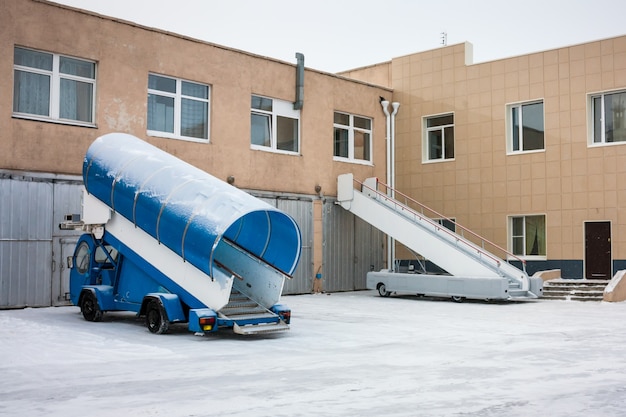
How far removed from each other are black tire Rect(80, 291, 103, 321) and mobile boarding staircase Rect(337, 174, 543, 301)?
10.3m

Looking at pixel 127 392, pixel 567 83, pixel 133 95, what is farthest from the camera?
pixel 567 83

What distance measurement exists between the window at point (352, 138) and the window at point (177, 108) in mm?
5829

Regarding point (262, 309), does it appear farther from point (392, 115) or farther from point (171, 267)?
point (392, 115)

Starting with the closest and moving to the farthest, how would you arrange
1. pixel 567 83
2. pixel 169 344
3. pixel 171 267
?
1. pixel 169 344
2. pixel 171 267
3. pixel 567 83

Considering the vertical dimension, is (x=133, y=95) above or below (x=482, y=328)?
above

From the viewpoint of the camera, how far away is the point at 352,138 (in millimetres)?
26031

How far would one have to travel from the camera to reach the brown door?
22.2 meters

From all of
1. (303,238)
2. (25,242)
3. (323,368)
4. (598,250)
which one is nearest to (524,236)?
(598,250)

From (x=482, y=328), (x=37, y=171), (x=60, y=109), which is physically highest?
(x=60, y=109)

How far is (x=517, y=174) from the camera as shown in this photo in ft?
80.1

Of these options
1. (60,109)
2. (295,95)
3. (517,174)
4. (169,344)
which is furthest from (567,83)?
(169,344)

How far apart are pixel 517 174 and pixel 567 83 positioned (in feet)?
11.3

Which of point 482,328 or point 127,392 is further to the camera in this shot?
point 482,328

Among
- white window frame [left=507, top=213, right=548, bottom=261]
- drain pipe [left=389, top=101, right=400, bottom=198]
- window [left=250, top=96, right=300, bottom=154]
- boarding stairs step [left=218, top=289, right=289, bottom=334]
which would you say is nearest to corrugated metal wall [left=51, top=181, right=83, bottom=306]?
boarding stairs step [left=218, top=289, right=289, bottom=334]
